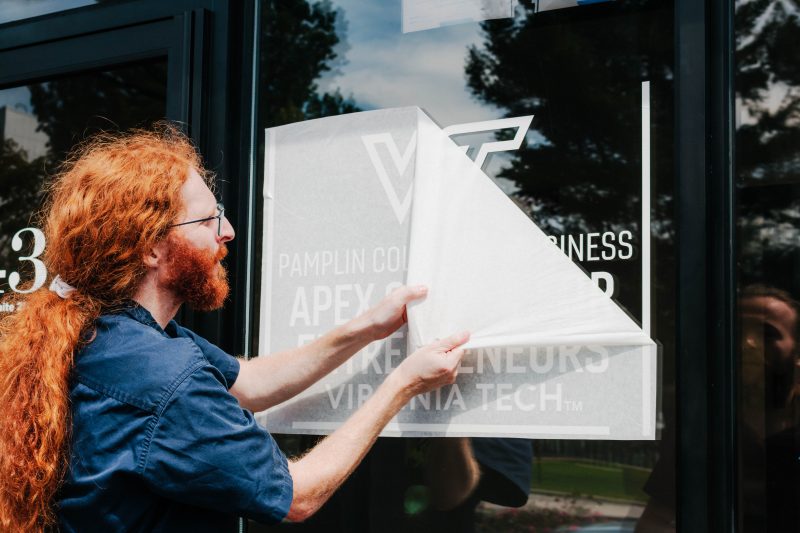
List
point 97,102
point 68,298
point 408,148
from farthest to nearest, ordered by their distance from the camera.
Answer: point 97,102, point 408,148, point 68,298

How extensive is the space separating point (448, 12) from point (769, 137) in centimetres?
80

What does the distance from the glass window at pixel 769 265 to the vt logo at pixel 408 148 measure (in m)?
0.48

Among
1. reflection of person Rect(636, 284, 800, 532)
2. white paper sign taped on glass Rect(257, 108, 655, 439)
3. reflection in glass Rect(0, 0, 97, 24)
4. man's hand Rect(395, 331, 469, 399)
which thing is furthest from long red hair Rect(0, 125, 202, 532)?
reflection of person Rect(636, 284, 800, 532)

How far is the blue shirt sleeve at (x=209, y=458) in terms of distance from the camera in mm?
1519

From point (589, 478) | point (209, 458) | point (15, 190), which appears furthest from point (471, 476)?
point (15, 190)

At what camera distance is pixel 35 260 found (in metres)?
2.62

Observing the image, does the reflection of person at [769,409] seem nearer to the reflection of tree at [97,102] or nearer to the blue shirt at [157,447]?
the blue shirt at [157,447]

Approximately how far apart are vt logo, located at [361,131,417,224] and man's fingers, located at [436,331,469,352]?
0.35m

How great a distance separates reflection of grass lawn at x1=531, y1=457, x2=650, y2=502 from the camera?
6.16 ft

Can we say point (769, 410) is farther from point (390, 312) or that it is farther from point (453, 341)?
point (390, 312)

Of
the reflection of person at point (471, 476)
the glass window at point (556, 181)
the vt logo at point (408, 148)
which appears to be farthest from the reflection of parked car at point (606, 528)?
the vt logo at point (408, 148)

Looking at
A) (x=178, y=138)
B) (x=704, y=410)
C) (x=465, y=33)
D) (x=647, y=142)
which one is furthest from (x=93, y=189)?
(x=704, y=410)

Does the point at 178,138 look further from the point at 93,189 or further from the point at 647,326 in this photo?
the point at 647,326

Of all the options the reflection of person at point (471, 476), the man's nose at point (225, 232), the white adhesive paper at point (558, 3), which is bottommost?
the reflection of person at point (471, 476)
